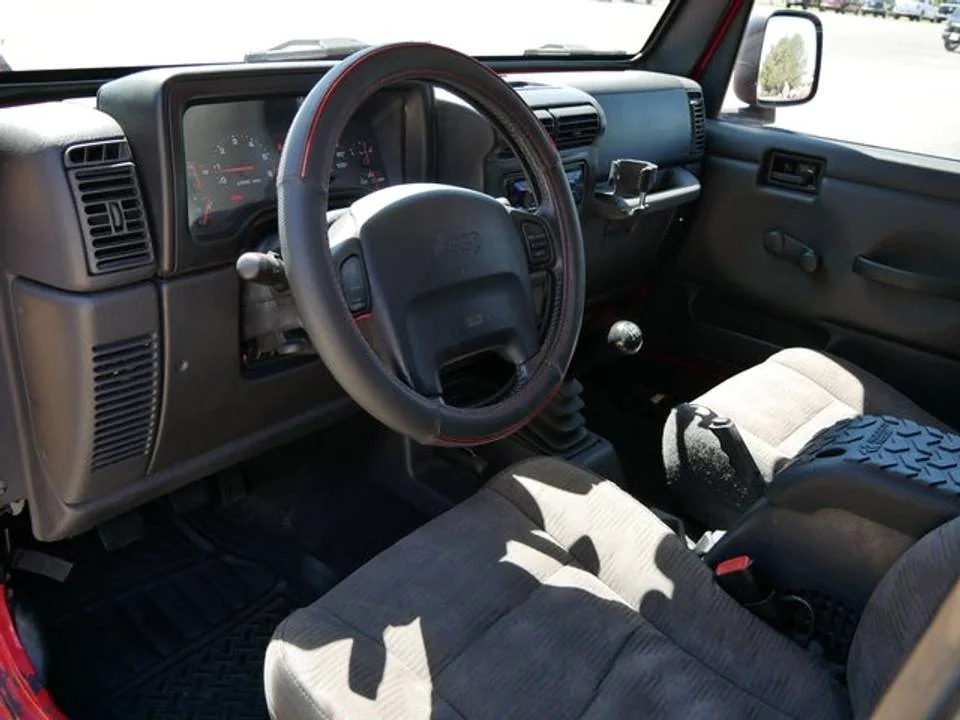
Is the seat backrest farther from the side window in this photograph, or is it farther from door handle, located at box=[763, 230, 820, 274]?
the side window

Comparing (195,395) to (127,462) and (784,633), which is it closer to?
(127,462)

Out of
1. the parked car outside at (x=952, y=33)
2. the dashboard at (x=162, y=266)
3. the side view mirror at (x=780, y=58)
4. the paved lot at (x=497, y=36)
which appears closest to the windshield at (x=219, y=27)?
the paved lot at (x=497, y=36)

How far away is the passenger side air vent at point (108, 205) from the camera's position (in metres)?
1.36

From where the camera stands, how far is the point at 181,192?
1.43 metres

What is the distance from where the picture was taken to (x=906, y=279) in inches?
93.2

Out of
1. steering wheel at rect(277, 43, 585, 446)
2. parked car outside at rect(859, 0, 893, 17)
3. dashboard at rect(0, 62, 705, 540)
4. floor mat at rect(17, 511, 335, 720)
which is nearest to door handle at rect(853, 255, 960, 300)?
parked car outside at rect(859, 0, 893, 17)

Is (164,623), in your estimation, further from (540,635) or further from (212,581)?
(540,635)

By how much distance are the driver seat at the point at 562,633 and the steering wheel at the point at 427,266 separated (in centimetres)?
21

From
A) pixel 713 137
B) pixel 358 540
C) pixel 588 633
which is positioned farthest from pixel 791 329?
pixel 588 633

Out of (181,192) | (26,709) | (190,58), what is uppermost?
(190,58)

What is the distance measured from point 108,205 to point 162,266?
126mm

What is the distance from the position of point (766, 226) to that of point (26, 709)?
2.14m

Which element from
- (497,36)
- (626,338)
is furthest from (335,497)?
(497,36)

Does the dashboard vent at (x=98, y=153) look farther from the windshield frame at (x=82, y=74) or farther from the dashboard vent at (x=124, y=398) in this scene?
the dashboard vent at (x=124, y=398)
